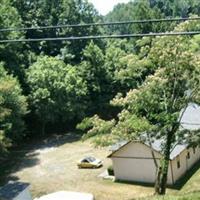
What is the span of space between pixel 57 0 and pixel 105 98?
1875cm

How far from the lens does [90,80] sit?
5212 centimetres

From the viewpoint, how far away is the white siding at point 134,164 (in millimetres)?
31000

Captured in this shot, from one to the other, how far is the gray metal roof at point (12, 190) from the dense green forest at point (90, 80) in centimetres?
378

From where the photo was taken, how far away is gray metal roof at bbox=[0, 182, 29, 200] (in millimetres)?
26192

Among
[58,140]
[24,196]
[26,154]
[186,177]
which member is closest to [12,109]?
[26,154]

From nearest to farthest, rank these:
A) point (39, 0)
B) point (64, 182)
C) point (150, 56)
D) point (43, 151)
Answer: point (150, 56)
point (64, 182)
point (43, 151)
point (39, 0)

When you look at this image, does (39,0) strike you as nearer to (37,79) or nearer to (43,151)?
(37,79)

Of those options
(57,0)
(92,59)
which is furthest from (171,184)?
(57,0)

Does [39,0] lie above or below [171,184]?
above

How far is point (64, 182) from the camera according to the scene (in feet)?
105

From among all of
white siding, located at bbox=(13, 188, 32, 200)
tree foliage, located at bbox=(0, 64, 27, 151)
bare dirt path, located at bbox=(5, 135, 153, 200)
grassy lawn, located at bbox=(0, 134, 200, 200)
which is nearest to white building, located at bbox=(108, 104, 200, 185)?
grassy lawn, located at bbox=(0, 134, 200, 200)

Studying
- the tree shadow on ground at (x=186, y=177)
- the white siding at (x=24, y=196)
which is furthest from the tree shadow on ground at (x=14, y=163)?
the tree shadow on ground at (x=186, y=177)

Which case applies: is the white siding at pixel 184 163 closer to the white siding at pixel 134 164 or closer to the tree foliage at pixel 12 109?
the white siding at pixel 134 164

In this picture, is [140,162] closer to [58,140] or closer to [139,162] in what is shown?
[139,162]
